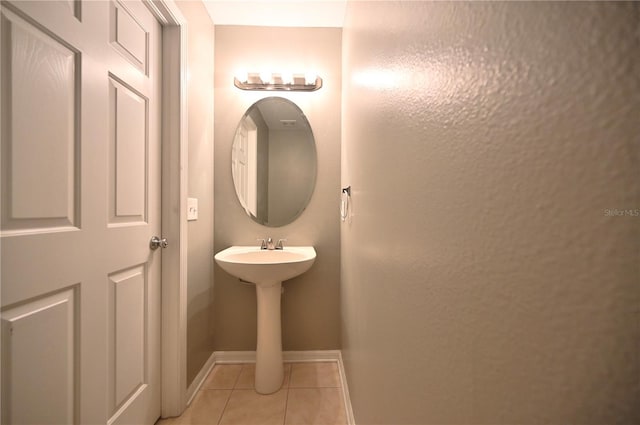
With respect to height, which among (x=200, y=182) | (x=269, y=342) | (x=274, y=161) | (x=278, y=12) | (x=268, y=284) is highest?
(x=278, y=12)

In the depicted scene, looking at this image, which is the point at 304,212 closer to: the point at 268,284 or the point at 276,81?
the point at 268,284

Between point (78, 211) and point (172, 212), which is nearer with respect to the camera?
point (78, 211)

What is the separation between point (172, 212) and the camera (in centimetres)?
128

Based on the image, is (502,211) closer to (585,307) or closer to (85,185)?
(585,307)

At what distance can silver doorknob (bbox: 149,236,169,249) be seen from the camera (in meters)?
1.20

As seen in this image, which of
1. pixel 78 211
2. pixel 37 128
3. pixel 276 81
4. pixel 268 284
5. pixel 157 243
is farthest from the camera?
pixel 276 81

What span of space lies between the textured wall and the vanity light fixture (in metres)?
1.35

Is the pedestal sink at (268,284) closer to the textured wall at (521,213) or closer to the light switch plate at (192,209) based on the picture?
the light switch plate at (192,209)

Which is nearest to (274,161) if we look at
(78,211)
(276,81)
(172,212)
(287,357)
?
(276,81)

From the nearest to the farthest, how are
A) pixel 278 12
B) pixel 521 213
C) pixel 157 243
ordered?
pixel 521 213 → pixel 157 243 → pixel 278 12

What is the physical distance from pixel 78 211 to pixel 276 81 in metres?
1.39

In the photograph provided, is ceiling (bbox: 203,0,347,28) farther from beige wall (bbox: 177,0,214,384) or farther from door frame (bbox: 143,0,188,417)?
door frame (bbox: 143,0,188,417)

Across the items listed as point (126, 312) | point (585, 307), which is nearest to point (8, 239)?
point (126, 312)

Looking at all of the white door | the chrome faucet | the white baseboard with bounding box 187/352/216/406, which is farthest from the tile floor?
the chrome faucet
